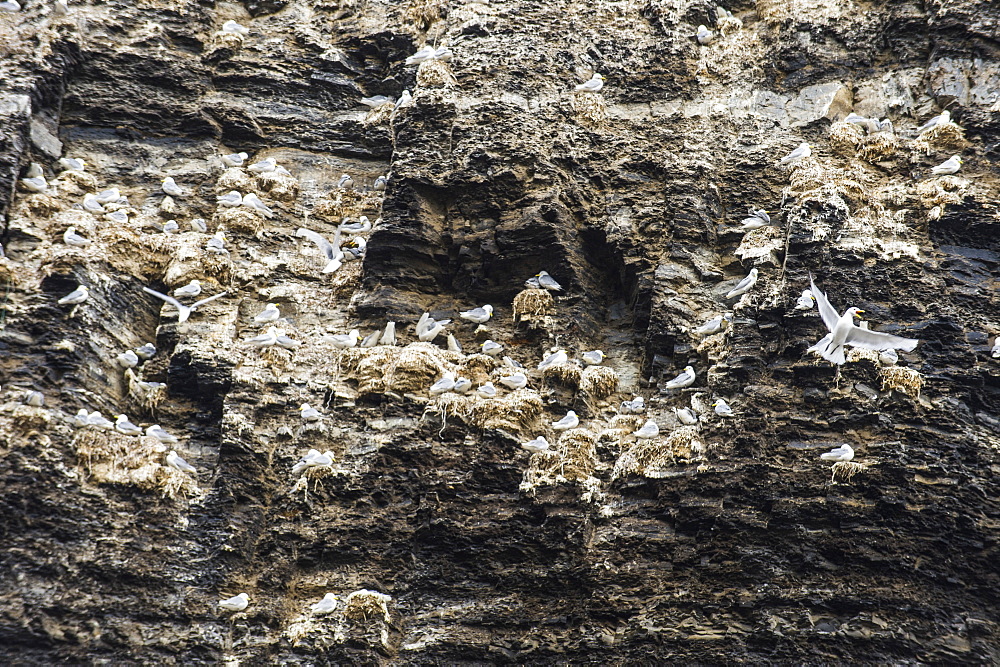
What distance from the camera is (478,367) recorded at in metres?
14.4

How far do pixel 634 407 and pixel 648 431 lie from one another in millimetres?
573

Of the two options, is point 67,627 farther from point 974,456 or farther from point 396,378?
point 974,456

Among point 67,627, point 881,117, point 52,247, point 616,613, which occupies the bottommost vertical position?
point 67,627

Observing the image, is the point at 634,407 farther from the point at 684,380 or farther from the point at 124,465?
the point at 124,465

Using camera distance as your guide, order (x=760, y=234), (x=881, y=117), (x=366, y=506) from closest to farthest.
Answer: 1. (x=366, y=506)
2. (x=760, y=234)
3. (x=881, y=117)

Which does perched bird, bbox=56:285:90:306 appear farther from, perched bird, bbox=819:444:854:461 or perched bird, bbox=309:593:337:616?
perched bird, bbox=819:444:854:461

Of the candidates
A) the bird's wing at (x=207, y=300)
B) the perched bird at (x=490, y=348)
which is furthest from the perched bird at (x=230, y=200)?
the perched bird at (x=490, y=348)

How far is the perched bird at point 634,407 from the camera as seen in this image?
13586 mm

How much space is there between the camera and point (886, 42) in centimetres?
1684

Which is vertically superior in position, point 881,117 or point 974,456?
point 881,117

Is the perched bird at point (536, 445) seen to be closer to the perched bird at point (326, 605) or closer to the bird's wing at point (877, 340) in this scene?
the perched bird at point (326, 605)

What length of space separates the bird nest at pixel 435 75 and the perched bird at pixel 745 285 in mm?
6404

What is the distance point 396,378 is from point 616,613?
4.57m

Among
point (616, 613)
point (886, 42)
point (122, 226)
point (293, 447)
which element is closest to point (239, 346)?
point (293, 447)
